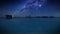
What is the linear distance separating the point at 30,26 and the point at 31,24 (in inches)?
3.9

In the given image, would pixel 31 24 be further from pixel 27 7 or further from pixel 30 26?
pixel 27 7

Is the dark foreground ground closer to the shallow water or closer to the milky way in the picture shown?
the shallow water

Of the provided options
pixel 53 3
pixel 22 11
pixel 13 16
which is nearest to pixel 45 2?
pixel 53 3

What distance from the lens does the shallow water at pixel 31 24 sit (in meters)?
2.09

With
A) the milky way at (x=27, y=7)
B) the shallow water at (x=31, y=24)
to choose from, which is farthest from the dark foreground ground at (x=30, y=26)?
the milky way at (x=27, y=7)

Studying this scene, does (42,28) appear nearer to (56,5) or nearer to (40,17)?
(40,17)

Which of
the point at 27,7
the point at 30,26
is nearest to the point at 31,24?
the point at 30,26

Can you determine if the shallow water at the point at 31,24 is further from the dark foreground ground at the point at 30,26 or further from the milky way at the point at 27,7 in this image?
the milky way at the point at 27,7

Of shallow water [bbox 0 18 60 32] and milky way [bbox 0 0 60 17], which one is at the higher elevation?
milky way [bbox 0 0 60 17]

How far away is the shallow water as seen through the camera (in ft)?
6.86

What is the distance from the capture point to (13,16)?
2209mm

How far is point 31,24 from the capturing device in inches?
89.5

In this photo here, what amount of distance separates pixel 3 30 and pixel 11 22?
30 cm

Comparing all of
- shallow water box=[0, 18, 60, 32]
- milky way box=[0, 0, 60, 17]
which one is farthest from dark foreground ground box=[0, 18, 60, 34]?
milky way box=[0, 0, 60, 17]
